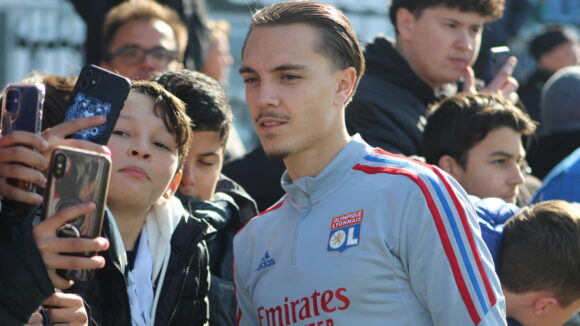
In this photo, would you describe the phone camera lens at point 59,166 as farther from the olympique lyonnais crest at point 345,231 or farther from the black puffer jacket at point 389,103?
the black puffer jacket at point 389,103

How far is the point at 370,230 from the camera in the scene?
2957mm

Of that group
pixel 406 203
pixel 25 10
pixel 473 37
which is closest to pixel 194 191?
pixel 406 203

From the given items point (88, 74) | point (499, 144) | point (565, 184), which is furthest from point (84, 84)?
point (565, 184)

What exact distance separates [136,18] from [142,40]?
183 millimetres

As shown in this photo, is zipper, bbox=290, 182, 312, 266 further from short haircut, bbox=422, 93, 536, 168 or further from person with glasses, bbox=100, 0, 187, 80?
person with glasses, bbox=100, 0, 187, 80

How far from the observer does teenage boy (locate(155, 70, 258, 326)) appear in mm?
3938

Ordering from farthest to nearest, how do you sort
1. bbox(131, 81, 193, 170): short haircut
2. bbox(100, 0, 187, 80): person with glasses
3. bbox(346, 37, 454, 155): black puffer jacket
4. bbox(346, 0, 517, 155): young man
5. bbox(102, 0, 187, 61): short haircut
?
bbox(102, 0, 187, 61): short haircut, bbox(100, 0, 187, 80): person with glasses, bbox(346, 0, 517, 155): young man, bbox(346, 37, 454, 155): black puffer jacket, bbox(131, 81, 193, 170): short haircut

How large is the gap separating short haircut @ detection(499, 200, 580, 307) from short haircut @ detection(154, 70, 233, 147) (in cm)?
128

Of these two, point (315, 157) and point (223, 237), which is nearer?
point (315, 157)

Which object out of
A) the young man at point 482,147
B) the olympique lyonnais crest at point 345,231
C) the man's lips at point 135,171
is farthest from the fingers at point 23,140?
the young man at point 482,147

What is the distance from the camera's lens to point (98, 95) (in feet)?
8.91

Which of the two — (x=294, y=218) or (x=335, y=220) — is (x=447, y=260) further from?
(x=294, y=218)

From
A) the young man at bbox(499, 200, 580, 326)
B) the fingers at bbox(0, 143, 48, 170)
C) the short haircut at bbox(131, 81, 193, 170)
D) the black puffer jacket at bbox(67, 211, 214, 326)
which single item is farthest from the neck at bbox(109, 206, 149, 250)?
the young man at bbox(499, 200, 580, 326)

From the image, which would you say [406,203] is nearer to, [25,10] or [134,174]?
[134,174]
